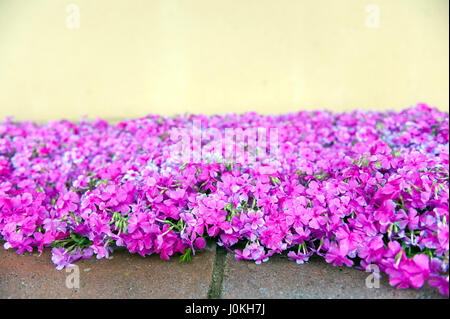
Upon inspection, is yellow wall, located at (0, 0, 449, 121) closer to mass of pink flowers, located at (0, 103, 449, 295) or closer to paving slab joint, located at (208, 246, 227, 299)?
mass of pink flowers, located at (0, 103, 449, 295)

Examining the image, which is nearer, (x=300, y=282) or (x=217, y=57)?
(x=300, y=282)

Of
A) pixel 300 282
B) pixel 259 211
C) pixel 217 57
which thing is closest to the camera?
pixel 300 282

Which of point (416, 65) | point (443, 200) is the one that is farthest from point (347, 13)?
point (443, 200)

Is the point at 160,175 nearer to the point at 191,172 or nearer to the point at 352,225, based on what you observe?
the point at 191,172

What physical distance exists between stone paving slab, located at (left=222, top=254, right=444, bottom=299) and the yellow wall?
2133mm

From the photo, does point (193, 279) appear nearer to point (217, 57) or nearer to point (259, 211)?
point (259, 211)

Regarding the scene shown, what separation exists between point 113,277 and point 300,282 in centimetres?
77

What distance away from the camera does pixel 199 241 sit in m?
1.56

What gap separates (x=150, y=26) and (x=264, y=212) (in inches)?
94.8

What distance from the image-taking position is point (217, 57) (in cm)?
334

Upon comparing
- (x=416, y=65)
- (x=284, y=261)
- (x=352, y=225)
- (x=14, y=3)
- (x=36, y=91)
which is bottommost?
(x=284, y=261)

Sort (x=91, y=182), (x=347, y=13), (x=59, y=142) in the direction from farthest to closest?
(x=347, y=13)
(x=59, y=142)
(x=91, y=182)

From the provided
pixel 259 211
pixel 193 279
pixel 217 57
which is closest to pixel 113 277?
pixel 193 279

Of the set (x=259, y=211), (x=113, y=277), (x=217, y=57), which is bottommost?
(x=113, y=277)
